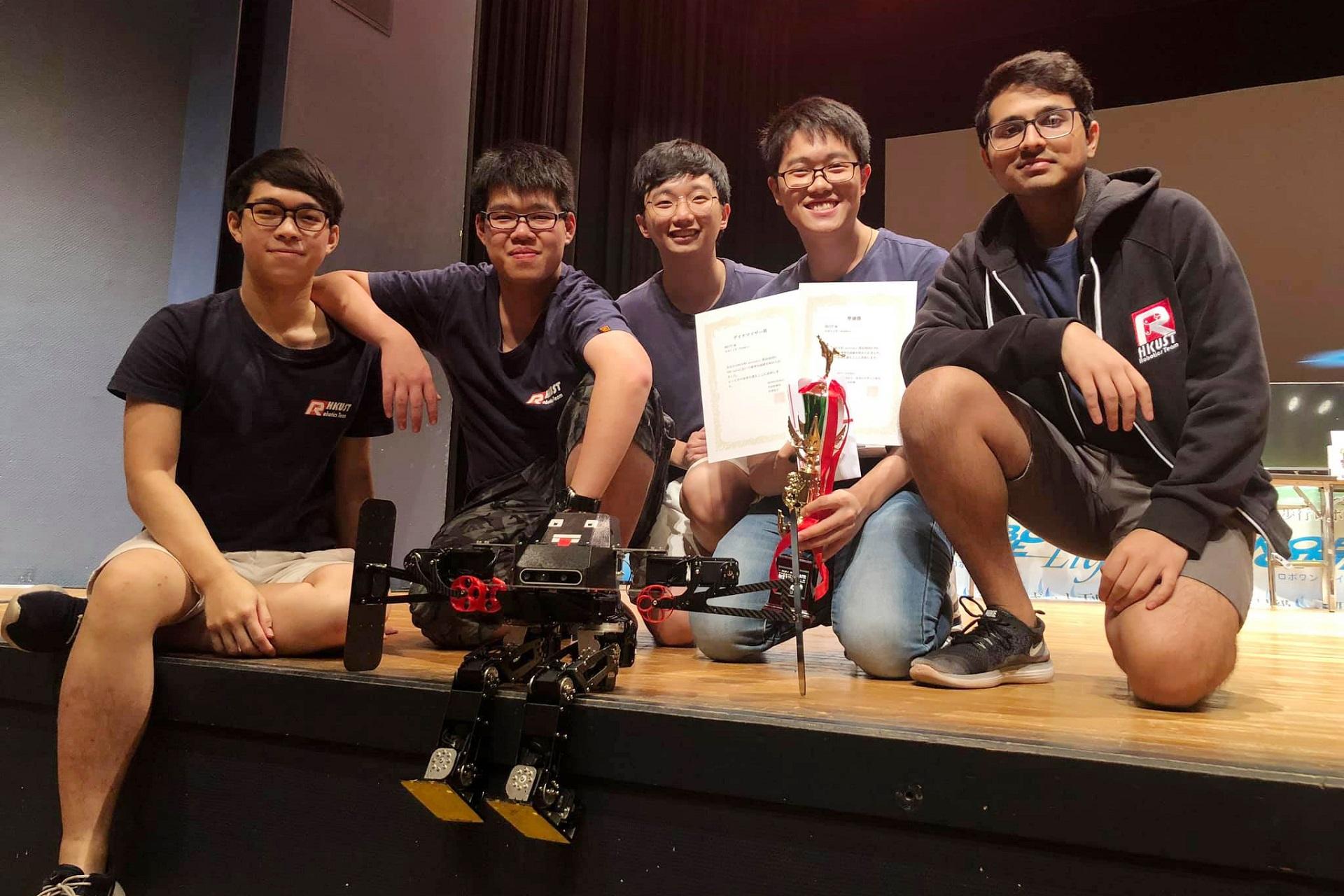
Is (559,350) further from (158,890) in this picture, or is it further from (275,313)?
(158,890)

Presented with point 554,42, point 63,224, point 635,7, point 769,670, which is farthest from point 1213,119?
point 63,224

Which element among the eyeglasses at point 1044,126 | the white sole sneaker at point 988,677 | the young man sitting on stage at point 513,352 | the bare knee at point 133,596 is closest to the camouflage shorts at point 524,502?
the young man sitting on stage at point 513,352

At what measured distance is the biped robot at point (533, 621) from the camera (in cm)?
102

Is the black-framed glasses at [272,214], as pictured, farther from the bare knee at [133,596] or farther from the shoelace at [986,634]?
the shoelace at [986,634]

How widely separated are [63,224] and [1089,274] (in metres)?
3.18

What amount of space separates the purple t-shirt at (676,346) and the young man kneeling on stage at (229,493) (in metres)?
0.68

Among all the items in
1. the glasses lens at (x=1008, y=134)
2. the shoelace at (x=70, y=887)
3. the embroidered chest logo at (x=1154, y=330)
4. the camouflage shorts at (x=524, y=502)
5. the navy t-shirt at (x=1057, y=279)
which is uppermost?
the glasses lens at (x=1008, y=134)

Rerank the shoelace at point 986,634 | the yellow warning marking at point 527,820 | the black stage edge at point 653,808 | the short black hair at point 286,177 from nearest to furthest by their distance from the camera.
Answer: the black stage edge at point 653,808, the yellow warning marking at point 527,820, the shoelace at point 986,634, the short black hair at point 286,177

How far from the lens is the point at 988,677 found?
1.34 meters

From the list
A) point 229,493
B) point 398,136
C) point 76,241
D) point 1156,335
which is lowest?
point 229,493

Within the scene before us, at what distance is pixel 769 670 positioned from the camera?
154cm

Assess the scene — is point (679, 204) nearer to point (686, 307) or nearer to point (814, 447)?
point (686, 307)

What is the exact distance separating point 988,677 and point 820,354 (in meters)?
0.58

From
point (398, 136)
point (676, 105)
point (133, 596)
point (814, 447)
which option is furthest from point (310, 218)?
point (676, 105)
